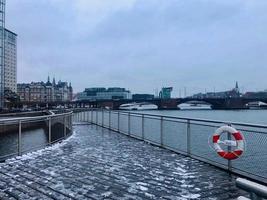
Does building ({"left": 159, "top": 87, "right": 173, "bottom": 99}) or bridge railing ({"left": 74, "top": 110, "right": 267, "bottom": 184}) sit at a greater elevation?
building ({"left": 159, "top": 87, "right": 173, "bottom": 99})

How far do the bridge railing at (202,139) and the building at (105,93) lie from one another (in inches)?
5125

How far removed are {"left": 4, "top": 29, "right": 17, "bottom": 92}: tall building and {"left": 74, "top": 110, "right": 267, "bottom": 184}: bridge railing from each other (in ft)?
241

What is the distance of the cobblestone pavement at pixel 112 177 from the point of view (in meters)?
6.10

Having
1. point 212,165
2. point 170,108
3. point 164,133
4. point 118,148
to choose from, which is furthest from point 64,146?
point 170,108

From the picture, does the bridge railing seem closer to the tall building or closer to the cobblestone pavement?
the cobblestone pavement

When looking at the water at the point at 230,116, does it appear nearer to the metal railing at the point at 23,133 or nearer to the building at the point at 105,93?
the metal railing at the point at 23,133

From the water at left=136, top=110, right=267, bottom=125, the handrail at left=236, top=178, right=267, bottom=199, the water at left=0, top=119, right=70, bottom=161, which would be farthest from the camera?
the water at left=136, top=110, right=267, bottom=125

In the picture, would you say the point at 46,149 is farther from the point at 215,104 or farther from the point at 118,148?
A: the point at 215,104

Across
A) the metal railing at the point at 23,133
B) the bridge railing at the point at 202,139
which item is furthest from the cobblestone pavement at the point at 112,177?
the metal railing at the point at 23,133

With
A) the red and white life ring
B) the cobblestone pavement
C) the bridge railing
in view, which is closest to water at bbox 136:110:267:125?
the bridge railing

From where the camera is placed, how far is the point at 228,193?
6.05 meters

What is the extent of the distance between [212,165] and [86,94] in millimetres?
153212

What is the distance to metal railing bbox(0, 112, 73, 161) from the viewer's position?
34.4 feet

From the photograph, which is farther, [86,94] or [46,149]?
[86,94]
